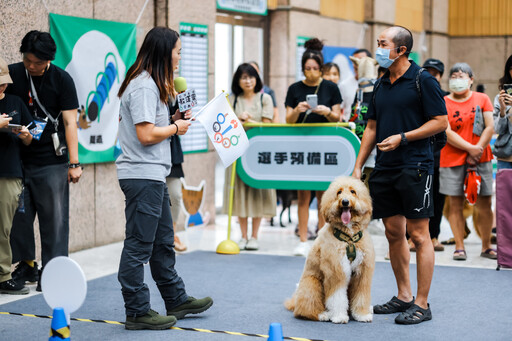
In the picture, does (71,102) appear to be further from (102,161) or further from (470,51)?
(470,51)

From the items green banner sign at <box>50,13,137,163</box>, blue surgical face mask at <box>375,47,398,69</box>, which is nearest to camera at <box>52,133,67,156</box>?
green banner sign at <box>50,13,137,163</box>

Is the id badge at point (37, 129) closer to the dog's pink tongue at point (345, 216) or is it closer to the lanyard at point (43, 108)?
the lanyard at point (43, 108)

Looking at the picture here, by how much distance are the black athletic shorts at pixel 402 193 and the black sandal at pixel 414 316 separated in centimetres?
63

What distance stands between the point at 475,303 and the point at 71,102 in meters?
3.43

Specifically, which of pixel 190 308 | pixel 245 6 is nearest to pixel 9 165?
pixel 190 308

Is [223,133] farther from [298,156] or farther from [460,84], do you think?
[460,84]

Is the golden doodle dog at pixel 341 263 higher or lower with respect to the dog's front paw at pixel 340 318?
higher

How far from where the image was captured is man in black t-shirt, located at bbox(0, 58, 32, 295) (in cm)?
567

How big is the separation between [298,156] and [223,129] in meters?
1.35

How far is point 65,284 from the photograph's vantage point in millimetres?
3684

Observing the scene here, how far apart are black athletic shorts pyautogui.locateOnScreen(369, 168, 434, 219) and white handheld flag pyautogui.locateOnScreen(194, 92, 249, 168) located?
5.74ft

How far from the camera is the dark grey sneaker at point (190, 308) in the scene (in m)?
5.16

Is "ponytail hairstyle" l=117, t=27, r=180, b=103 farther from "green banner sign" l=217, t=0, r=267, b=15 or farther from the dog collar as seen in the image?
"green banner sign" l=217, t=0, r=267, b=15

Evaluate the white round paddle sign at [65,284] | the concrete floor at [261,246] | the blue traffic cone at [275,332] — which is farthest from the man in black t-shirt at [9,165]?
the blue traffic cone at [275,332]
